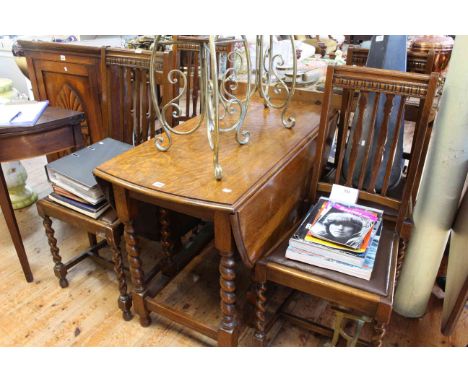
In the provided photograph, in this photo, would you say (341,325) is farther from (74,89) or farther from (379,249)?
(74,89)

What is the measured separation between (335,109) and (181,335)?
125cm

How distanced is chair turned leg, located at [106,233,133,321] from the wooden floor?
58mm

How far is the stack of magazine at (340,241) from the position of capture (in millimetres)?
1170

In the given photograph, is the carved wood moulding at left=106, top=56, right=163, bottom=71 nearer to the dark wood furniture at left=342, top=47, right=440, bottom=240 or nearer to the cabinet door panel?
the cabinet door panel

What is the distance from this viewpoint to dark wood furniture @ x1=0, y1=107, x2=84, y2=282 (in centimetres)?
158

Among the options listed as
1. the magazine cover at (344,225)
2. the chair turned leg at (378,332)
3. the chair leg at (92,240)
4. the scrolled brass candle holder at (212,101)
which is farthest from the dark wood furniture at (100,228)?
the chair turned leg at (378,332)

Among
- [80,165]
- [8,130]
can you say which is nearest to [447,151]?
[80,165]

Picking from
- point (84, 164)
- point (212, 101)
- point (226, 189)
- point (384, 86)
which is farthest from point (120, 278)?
point (384, 86)

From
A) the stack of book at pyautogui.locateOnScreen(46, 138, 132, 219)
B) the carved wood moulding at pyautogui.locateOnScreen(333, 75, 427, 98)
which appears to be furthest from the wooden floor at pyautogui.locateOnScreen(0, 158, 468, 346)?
the carved wood moulding at pyautogui.locateOnScreen(333, 75, 427, 98)

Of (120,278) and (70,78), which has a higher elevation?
(70,78)

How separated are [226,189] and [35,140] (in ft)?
3.27

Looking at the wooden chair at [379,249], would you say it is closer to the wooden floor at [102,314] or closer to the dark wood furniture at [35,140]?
the wooden floor at [102,314]

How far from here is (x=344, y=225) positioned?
127 centimetres

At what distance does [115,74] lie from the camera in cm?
189
